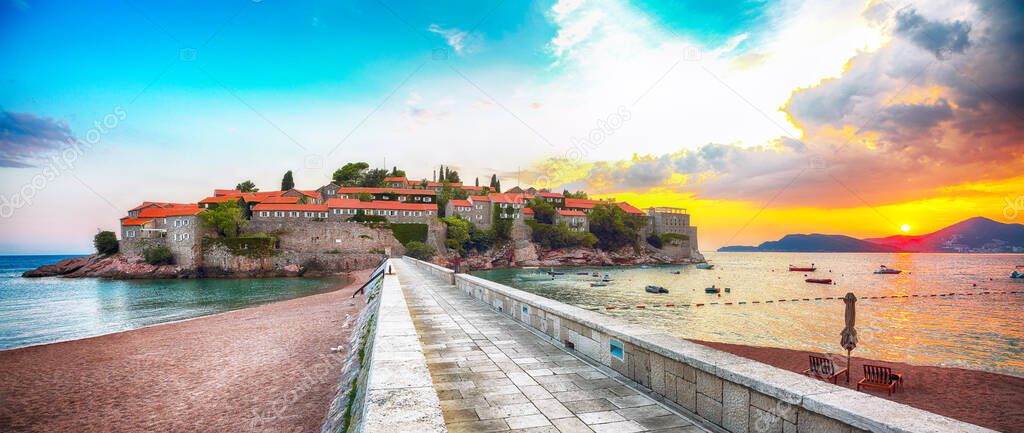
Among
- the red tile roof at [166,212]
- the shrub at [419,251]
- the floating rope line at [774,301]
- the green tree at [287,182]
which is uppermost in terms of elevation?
the green tree at [287,182]

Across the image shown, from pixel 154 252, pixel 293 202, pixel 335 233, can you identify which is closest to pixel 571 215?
pixel 335 233

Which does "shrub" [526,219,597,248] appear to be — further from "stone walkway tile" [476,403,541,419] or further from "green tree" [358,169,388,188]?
"stone walkway tile" [476,403,541,419]

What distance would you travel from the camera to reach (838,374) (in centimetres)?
1383

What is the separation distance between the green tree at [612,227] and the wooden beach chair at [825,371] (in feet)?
276

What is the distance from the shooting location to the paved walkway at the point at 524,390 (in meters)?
4.48

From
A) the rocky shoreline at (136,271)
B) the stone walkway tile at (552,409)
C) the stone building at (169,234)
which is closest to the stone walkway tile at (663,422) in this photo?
the stone walkway tile at (552,409)

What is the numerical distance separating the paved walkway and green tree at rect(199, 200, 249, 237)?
69.3m

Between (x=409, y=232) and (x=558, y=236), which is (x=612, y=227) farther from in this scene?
(x=409, y=232)

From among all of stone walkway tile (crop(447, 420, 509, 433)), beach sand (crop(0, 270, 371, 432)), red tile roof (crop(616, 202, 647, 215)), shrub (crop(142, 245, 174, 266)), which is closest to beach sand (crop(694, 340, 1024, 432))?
stone walkway tile (crop(447, 420, 509, 433))

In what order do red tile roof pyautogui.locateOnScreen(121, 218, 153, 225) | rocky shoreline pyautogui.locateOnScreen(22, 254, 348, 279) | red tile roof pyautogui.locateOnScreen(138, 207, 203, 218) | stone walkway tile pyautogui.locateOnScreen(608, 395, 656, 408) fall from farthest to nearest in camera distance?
red tile roof pyautogui.locateOnScreen(121, 218, 153, 225) < red tile roof pyautogui.locateOnScreen(138, 207, 203, 218) < rocky shoreline pyautogui.locateOnScreen(22, 254, 348, 279) < stone walkway tile pyautogui.locateOnScreen(608, 395, 656, 408)

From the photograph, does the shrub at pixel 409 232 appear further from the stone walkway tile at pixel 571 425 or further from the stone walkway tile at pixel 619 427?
the stone walkway tile at pixel 619 427

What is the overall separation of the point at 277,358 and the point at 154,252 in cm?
6296

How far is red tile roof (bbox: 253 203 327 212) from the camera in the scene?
237 ft

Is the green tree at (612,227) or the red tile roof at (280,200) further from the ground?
the red tile roof at (280,200)
